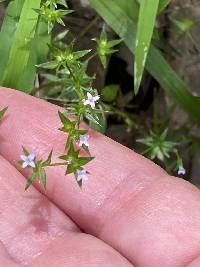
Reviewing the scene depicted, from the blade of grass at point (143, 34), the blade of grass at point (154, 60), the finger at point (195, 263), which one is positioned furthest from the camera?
the blade of grass at point (154, 60)

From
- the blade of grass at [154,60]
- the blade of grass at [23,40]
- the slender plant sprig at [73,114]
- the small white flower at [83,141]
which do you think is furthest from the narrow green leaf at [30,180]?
the blade of grass at [154,60]

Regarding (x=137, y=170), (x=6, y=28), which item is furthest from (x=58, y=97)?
(x=137, y=170)

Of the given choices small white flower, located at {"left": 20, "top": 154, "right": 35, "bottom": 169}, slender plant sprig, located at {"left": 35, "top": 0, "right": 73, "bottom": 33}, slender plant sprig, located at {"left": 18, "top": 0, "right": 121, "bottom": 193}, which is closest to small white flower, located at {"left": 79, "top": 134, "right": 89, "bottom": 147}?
slender plant sprig, located at {"left": 18, "top": 0, "right": 121, "bottom": 193}

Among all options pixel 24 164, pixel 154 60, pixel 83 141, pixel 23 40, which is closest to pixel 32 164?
pixel 24 164

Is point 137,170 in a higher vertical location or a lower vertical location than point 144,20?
lower

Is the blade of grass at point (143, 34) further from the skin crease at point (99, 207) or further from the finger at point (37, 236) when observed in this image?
the finger at point (37, 236)

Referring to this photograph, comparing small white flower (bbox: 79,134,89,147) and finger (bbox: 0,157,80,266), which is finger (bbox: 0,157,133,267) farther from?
small white flower (bbox: 79,134,89,147)

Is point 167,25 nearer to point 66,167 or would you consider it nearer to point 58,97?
point 58,97

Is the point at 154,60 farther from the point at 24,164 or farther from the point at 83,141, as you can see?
the point at 24,164
